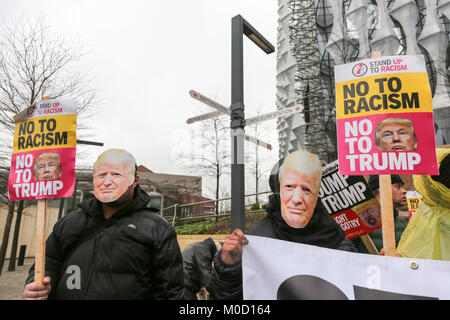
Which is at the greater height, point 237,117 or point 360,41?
point 360,41

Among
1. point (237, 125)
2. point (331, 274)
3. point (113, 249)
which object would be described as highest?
point (237, 125)

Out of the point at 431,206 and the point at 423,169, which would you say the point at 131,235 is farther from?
the point at 431,206

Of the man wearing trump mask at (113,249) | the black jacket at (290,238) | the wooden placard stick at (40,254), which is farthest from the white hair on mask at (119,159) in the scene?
the black jacket at (290,238)

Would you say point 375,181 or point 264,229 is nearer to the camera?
point 264,229

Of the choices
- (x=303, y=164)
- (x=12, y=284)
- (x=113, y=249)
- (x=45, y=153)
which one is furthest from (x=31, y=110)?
(x=12, y=284)

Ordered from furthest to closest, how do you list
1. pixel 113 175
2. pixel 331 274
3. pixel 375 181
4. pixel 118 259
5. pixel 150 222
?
pixel 375 181 < pixel 113 175 < pixel 150 222 < pixel 118 259 < pixel 331 274

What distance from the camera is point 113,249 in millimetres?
2850

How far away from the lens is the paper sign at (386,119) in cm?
242

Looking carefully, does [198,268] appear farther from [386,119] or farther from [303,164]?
[386,119]

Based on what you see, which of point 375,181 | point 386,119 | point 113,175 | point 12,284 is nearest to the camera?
point 386,119

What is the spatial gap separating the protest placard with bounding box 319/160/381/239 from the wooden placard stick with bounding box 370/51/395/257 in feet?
2.67

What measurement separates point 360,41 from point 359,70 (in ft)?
93.6

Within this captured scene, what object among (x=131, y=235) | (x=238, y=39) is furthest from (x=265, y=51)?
(x=131, y=235)

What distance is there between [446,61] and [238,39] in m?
28.5
